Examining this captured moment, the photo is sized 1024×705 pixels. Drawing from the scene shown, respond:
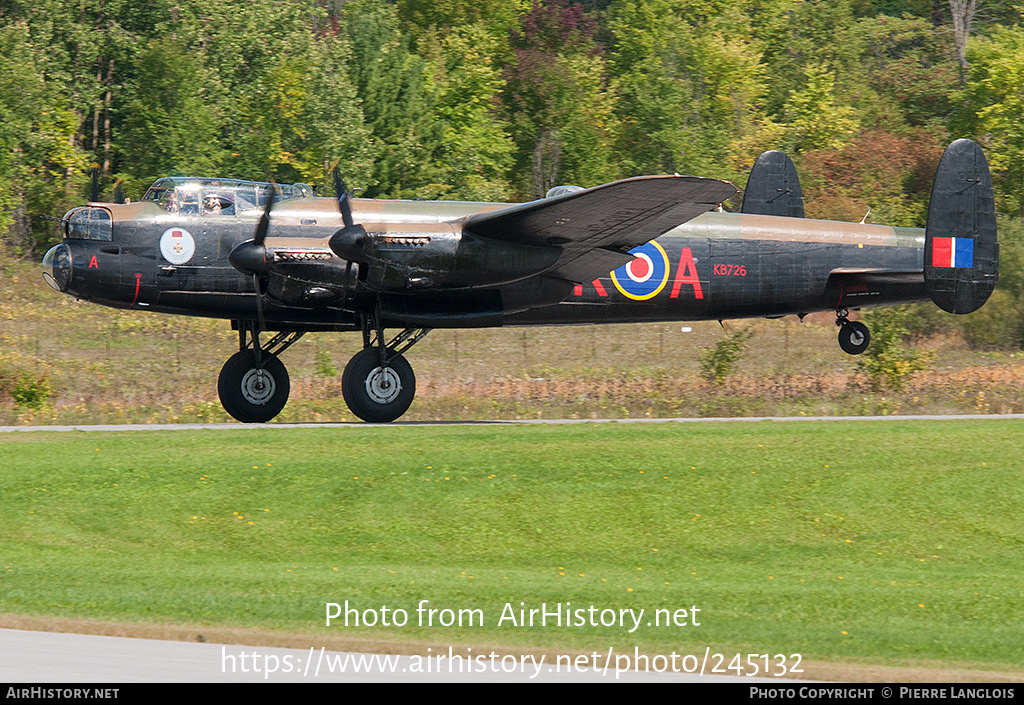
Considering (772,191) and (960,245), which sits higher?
(772,191)

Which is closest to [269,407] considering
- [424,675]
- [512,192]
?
[424,675]

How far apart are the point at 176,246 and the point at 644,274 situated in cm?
898

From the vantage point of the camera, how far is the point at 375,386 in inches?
883

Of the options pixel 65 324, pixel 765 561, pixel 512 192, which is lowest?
pixel 765 561

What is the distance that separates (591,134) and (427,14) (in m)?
17.8

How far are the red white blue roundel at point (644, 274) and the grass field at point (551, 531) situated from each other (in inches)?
129

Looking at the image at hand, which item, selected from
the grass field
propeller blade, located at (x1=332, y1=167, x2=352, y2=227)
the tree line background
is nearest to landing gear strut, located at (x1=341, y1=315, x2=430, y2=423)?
the grass field

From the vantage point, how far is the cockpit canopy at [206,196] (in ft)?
73.0

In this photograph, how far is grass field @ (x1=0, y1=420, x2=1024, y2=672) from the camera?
11719mm

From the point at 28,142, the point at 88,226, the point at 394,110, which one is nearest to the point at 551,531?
the point at 88,226

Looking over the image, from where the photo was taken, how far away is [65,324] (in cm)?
4531

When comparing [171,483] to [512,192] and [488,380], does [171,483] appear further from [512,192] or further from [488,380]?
[512,192]

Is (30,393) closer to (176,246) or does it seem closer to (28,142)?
(176,246)

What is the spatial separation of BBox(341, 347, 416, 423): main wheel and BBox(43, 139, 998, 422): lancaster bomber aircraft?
1.0 inches
